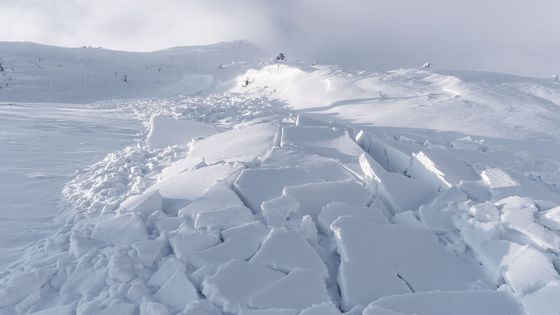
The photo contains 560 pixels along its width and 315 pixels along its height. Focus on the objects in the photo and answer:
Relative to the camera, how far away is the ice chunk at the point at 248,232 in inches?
104

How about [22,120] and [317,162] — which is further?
[22,120]

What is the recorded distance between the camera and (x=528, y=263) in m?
2.38

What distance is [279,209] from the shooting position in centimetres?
291

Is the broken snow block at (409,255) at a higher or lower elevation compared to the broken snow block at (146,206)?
lower

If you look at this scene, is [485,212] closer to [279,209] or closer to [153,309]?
[279,209]

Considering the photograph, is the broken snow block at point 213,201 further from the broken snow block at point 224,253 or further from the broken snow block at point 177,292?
the broken snow block at point 177,292

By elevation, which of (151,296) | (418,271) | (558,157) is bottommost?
(558,157)

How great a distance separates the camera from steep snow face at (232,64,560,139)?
7130mm

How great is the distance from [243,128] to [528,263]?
359 centimetres

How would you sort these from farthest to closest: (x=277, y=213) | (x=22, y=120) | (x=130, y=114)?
1. (x=130, y=114)
2. (x=22, y=120)
3. (x=277, y=213)

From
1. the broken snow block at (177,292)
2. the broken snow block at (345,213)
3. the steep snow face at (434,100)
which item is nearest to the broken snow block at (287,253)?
the broken snow block at (345,213)

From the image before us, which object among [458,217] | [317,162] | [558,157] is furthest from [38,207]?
[558,157]

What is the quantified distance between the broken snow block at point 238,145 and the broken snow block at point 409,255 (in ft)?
5.20

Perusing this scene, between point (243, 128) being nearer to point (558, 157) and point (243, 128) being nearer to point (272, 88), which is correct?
point (558, 157)
